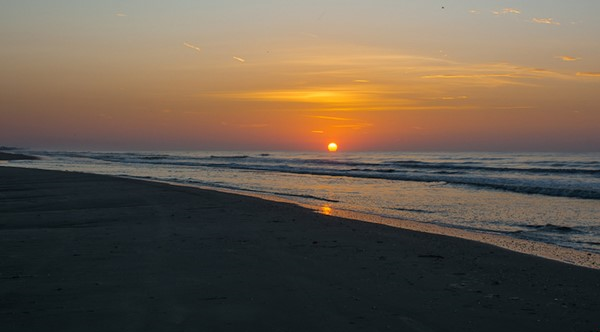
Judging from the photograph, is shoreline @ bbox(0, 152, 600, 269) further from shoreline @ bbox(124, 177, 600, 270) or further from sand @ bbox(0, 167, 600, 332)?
sand @ bbox(0, 167, 600, 332)

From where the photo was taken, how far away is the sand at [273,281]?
18.4ft

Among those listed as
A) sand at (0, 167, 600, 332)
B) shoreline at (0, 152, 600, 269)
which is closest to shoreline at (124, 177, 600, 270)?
shoreline at (0, 152, 600, 269)

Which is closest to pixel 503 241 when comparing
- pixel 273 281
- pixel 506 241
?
pixel 506 241

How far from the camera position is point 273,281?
Answer: 7.25 metres

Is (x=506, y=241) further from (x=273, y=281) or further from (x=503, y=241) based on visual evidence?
(x=273, y=281)

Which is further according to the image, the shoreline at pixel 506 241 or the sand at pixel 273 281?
the shoreline at pixel 506 241

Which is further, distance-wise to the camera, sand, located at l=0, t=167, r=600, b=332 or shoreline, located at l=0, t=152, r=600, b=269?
shoreline, located at l=0, t=152, r=600, b=269

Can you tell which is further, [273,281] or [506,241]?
[506,241]

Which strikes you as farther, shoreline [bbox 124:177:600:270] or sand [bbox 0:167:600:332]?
shoreline [bbox 124:177:600:270]

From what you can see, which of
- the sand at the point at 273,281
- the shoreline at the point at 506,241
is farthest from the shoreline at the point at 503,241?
the sand at the point at 273,281

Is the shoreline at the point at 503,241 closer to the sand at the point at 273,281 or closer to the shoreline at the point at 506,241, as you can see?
the shoreline at the point at 506,241

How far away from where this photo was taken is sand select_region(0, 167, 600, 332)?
221 inches

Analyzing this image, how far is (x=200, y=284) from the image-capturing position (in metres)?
7.02

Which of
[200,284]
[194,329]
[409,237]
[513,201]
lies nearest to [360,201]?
[513,201]
